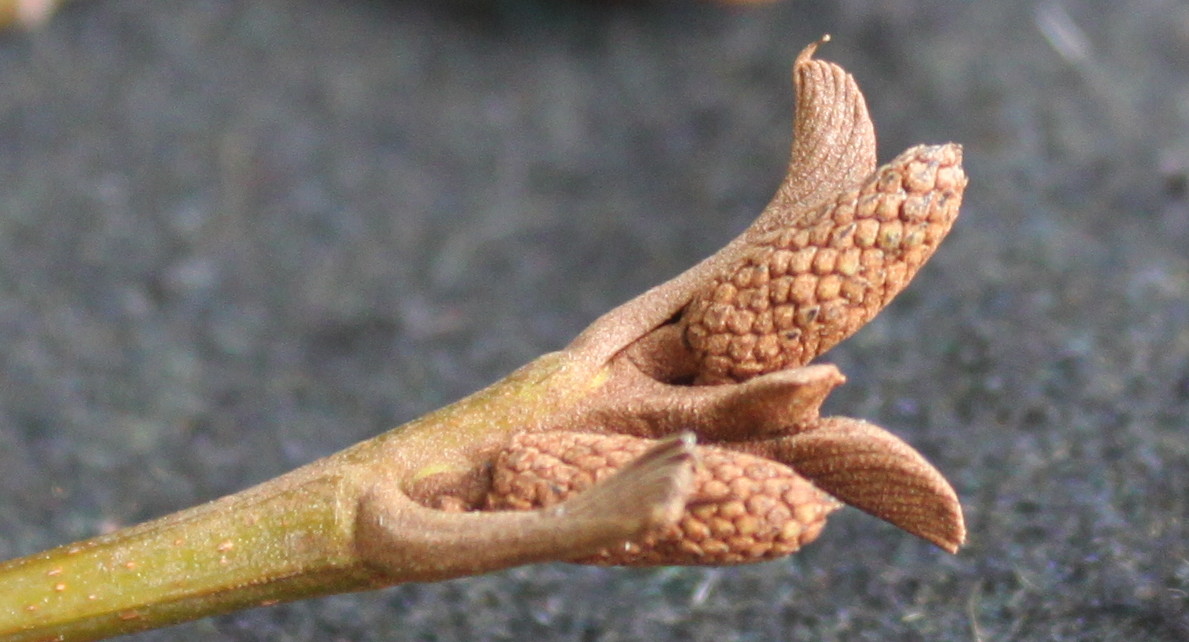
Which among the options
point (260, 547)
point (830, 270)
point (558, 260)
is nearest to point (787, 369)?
point (830, 270)

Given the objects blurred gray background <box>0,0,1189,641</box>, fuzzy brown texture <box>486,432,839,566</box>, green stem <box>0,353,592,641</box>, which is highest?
blurred gray background <box>0,0,1189,641</box>

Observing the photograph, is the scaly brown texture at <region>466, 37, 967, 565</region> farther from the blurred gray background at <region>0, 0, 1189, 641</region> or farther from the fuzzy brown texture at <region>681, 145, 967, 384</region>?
the blurred gray background at <region>0, 0, 1189, 641</region>

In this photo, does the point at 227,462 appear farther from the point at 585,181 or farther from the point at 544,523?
the point at 544,523

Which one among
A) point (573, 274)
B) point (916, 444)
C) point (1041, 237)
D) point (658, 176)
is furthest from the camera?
point (658, 176)

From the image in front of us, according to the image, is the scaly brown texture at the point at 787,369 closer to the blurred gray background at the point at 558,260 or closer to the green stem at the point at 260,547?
the green stem at the point at 260,547

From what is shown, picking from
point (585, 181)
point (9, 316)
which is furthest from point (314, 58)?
point (9, 316)

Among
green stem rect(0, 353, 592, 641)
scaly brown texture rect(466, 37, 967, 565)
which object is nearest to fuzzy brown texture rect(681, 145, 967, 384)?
scaly brown texture rect(466, 37, 967, 565)

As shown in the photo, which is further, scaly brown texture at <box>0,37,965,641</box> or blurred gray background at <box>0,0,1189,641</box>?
blurred gray background at <box>0,0,1189,641</box>
